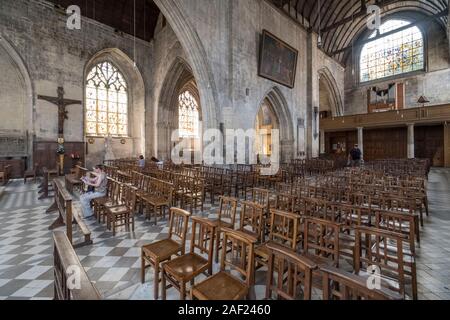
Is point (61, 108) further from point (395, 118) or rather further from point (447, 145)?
point (447, 145)

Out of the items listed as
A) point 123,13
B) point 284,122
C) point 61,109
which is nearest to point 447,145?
point 284,122

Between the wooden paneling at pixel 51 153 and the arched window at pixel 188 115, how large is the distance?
9.38 metres

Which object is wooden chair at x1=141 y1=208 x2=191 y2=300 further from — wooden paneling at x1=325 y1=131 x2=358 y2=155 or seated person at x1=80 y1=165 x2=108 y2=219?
wooden paneling at x1=325 y1=131 x2=358 y2=155

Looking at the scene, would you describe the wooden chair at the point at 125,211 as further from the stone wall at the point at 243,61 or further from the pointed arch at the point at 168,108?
the pointed arch at the point at 168,108

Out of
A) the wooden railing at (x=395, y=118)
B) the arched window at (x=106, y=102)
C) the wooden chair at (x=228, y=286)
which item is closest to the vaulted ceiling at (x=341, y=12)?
the wooden railing at (x=395, y=118)

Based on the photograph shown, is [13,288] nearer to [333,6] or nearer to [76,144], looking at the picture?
[76,144]

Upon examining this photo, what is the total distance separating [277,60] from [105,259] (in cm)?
1498

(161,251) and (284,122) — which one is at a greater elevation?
(284,122)

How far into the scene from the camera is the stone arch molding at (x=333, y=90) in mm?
21555

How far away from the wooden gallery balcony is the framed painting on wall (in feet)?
22.0

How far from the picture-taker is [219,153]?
1138 centimetres

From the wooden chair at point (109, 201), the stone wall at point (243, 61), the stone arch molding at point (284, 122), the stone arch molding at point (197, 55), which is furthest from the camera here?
the stone arch molding at point (284, 122)

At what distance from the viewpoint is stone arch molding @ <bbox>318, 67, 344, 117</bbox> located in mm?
21555

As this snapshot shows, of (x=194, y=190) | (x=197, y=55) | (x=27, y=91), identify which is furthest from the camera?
(x=27, y=91)
